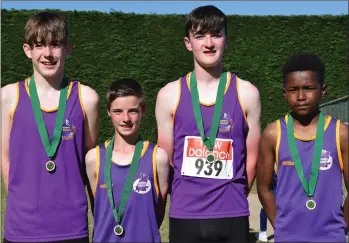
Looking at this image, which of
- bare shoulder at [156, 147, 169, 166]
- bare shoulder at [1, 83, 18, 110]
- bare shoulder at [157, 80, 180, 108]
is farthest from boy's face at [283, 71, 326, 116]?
bare shoulder at [1, 83, 18, 110]

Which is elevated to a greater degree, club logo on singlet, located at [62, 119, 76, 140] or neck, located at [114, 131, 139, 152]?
club logo on singlet, located at [62, 119, 76, 140]

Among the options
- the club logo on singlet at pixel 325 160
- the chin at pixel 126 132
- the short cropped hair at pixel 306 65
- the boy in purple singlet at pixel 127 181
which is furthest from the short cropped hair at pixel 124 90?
the club logo on singlet at pixel 325 160

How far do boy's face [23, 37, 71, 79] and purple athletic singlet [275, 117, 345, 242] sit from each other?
1.65 metres

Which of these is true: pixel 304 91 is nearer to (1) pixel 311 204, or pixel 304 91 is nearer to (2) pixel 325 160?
(2) pixel 325 160

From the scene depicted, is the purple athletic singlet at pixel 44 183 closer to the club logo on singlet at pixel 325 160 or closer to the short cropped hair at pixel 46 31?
the short cropped hair at pixel 46 31

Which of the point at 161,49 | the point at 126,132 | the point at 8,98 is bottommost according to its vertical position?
the point at 126,132

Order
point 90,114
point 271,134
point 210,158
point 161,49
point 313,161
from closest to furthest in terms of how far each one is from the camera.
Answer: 1. point 313,161
2. point 271,134
3. point 210,158
4. point 90,114
5. point 161,49

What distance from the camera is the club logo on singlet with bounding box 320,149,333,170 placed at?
3482mm

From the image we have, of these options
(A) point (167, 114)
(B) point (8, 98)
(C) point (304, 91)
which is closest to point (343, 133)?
(C) point (304, 91)

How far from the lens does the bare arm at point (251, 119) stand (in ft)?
12.3

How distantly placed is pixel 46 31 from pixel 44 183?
Answer: 1.06m

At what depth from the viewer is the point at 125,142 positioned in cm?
383

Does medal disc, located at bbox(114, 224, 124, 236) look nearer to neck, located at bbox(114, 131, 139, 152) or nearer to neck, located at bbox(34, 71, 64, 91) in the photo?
neck, located at bbox(114, 131, 139, 152)

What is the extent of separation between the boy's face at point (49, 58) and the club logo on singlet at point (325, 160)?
188cm
